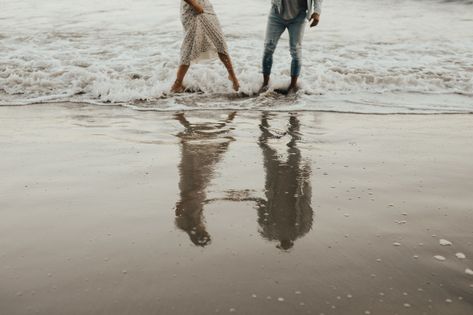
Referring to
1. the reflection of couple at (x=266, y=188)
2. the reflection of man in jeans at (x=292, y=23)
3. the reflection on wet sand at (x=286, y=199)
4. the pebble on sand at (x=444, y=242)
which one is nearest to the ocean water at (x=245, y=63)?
the reflection of man in jeans at (x=292, y=23)

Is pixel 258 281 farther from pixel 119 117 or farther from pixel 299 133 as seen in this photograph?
pixel 119 117

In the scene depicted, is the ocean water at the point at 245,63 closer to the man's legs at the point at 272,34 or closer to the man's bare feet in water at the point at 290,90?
the man's bare feet in water at the point at 290,90

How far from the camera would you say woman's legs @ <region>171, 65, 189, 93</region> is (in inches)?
236

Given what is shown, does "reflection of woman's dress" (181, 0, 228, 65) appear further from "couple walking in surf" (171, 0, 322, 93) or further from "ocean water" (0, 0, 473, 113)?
"ocean water" (0, 0, 473, 113)

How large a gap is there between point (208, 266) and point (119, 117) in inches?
132

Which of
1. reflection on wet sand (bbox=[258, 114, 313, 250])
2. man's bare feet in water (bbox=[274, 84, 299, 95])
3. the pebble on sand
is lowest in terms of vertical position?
the pebble on sand

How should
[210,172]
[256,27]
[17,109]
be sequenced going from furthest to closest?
1. [256,27]
2. [17,109]
3. [210,172]

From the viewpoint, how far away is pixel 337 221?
7.95ft

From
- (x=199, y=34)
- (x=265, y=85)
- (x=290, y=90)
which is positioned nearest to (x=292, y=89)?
(x=290, y=90)

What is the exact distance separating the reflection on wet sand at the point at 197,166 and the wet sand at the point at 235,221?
0.01 metres

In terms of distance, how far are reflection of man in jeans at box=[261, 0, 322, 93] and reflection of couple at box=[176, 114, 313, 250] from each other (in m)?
1.98

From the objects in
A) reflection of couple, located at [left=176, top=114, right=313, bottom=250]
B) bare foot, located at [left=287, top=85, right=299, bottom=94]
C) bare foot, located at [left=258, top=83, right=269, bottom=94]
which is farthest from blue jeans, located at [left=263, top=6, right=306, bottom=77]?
reflection of couple, located at [left=176, top=114, right=313, bottom=250]

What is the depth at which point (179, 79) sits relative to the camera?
6.05 meters

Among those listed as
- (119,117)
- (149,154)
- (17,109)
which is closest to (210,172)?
(149,154)
